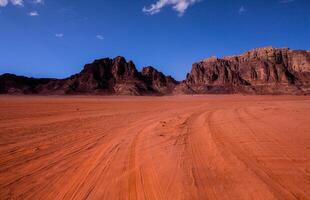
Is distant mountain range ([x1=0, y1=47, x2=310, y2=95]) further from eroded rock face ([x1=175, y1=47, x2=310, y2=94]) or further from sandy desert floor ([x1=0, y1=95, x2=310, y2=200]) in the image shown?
sandy desert floor ([x1=0, y1=95, x2=310, y2=200])

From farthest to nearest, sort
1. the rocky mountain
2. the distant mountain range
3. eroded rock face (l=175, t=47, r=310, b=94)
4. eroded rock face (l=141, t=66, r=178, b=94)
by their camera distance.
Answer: eroded rock face (l=141, t=66, r=178, b=94) < the rocky mountain < the distant mountain range < eroded rock face (l=175, t=47, r=310, b=94)

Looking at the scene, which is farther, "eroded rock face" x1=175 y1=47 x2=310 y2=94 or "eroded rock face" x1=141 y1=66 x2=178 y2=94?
"eroded rock face" x1=141 y1=66 x2=178 y2=94

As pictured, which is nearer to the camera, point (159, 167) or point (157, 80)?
point (159, 167)

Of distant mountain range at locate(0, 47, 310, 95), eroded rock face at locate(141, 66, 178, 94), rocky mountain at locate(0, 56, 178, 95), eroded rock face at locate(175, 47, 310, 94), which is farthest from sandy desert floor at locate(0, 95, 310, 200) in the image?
eroded rock face at locate(141, 66, 178, 94)

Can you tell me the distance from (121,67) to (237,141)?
15310 cm

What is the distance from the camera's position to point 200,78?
14262 cm

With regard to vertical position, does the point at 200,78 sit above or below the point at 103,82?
above

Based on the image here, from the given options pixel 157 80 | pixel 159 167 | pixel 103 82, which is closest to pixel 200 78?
pixel 157 80

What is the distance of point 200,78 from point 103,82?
63016 millimetres

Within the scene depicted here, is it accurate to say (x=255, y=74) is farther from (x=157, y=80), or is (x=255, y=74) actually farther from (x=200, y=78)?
(x=157, y=80)

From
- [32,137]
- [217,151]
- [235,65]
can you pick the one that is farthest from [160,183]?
[235,65]

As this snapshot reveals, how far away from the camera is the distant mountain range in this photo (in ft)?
387

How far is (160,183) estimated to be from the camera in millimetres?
3402

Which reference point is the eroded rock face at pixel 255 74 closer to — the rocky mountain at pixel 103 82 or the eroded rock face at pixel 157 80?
the eroded rock face at pixel 157 80
